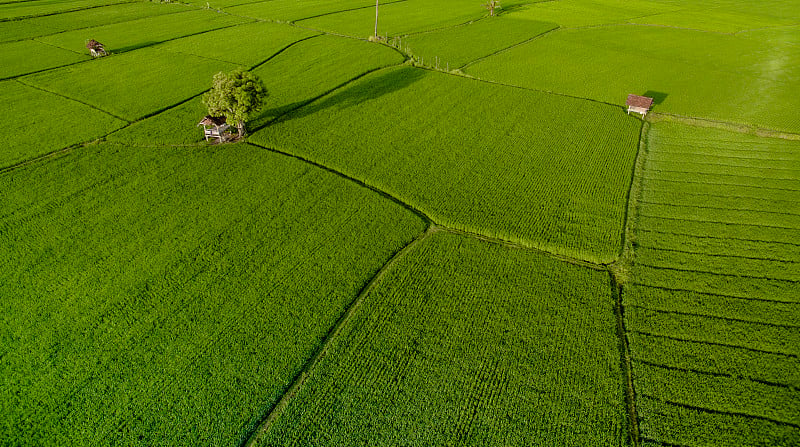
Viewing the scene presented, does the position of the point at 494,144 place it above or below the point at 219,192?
above

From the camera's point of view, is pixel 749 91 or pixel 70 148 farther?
pixel 749 91

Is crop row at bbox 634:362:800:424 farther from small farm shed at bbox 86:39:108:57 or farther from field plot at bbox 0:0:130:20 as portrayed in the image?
field plot at bbox 0:0:130:20

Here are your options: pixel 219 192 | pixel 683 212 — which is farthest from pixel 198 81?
pixel 683 212

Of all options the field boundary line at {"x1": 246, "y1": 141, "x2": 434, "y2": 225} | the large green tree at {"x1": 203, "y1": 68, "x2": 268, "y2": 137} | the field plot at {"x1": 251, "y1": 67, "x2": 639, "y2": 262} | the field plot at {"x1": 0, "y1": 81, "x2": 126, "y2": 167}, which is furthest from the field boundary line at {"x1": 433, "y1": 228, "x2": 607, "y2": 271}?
the field plot at {"x1": 0, "y1": 81, "x2": 126, "y2": 167}

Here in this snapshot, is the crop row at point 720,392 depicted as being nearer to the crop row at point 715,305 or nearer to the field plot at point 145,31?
the crop row at point 715,305

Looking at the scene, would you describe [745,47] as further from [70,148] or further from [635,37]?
[70,148]

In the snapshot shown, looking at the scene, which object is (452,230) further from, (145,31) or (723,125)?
(145,31)

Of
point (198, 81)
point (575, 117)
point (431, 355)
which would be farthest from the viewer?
point (198, 81)
